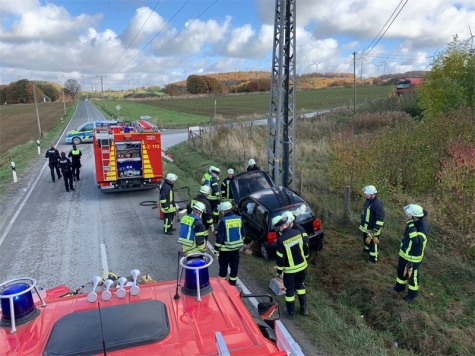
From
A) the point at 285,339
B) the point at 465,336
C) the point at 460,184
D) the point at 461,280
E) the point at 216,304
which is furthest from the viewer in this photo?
the point at 460,184

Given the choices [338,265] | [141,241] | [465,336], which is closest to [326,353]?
[465,336]

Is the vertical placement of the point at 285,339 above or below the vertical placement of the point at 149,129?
below

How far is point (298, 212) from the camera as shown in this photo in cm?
751

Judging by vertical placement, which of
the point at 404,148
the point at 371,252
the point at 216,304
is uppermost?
the point at 404,148

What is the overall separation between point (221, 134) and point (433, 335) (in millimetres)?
16810

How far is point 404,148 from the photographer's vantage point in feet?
31.9

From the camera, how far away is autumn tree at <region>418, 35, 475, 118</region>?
1614 cm

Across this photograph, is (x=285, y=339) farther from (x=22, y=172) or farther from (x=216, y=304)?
(x=22, y=172)

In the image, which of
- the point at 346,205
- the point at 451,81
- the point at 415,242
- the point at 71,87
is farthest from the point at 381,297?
the point at 71,87

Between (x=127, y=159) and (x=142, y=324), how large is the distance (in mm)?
10799

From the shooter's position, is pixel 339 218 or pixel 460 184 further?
pixel 339 218

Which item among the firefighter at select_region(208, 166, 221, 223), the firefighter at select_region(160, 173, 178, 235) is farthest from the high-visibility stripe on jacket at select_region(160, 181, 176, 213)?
the firefighter at select_region(208, 166, 221, 223)

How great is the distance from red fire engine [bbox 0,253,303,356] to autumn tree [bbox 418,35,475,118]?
16.1m

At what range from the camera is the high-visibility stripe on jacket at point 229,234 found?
613 cm
